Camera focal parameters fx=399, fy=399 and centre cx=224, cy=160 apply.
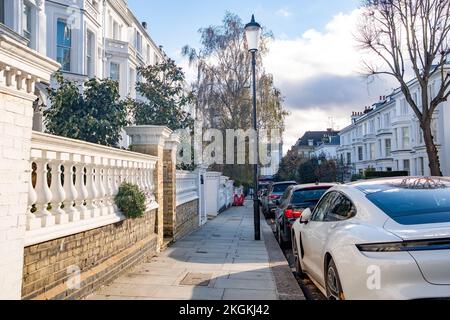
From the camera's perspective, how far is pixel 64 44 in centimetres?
1825

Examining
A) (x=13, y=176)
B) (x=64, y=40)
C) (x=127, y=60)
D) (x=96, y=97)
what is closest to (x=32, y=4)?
(x=64, y=40)

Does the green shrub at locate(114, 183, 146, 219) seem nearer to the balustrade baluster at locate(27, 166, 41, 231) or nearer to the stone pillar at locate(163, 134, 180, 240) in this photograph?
the balustrade baluster at locate(27, 166, 41, 231)

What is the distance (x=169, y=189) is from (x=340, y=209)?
5542mm

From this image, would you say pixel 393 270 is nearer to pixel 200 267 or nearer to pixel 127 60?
pixel 200 267

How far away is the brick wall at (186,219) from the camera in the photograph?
10.2 meters

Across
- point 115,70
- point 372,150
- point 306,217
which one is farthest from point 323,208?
point 372,150

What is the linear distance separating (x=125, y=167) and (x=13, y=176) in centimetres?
311

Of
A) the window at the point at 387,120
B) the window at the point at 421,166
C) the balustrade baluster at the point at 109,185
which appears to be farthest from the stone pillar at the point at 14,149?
the window at the point at 387,120

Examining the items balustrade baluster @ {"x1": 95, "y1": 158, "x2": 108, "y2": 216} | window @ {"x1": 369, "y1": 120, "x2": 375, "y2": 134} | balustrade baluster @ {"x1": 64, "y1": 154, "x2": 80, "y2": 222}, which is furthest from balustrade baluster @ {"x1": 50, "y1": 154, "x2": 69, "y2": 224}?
window @ {"x1": 369, "y1": 120, "x2": 375, "y2": 134}

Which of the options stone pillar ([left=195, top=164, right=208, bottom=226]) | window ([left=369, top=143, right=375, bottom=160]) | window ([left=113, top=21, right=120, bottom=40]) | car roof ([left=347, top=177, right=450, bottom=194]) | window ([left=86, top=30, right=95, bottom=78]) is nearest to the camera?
car roof ([left=347, top=177, right=450, bottom=194])

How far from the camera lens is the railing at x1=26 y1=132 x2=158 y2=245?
3.73 meters

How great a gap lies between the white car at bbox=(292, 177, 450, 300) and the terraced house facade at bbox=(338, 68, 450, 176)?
3469cm

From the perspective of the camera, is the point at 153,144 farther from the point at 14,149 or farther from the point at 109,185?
the point at 14,149
